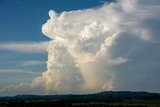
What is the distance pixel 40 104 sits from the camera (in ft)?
564

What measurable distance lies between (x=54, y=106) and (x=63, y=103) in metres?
9.22

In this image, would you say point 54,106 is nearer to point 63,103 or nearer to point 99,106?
point 63,103

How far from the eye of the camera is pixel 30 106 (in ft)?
566

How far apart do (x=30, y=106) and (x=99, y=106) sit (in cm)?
3359

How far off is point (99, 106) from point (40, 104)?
28.8 m

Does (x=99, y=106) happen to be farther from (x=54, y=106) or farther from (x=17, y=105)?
(x=17, y=105)

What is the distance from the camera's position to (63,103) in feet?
577

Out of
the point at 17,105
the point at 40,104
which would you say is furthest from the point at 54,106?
the point at 17,105

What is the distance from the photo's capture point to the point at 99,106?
6860 inches

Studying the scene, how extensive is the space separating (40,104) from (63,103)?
1167cm

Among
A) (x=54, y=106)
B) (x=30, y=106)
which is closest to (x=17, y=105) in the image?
(x=30, y=106)

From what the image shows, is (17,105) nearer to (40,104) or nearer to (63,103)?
(40,104)

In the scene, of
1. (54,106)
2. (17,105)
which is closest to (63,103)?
(54,106)

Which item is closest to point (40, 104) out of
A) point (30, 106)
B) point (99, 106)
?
point (30, 106)
